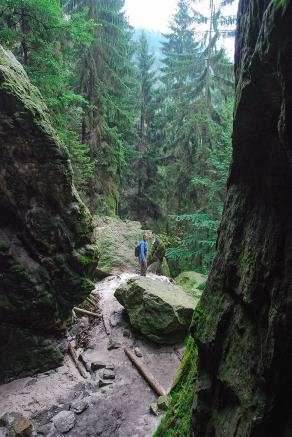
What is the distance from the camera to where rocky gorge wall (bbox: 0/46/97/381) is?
28.9ft

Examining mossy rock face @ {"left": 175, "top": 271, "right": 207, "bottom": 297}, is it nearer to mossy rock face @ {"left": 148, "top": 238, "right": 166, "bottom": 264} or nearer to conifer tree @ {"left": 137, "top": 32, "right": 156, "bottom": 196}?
mossy rock face @ {"left": 148, "top": 238, "right": 166, "bottom": 264}

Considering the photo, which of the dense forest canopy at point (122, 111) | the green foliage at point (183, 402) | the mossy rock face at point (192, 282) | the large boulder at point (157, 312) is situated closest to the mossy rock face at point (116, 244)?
the dense forest canopy at point (122, 111)

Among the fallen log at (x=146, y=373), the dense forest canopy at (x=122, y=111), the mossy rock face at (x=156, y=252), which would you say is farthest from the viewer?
the mossy rock face at (x=156, y=252)

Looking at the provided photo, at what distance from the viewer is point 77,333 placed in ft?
36.7

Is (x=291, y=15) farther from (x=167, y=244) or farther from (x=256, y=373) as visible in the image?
(x=167, y=244)

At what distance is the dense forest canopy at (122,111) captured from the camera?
11.7m

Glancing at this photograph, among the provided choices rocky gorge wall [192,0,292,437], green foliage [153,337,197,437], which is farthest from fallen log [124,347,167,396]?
rocky gorge wall [192,0,292,437]

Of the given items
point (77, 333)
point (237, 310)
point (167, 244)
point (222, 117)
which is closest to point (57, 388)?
point (77, 333)

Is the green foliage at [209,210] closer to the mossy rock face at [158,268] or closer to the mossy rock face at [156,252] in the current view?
the mossy rock face at [156,252]

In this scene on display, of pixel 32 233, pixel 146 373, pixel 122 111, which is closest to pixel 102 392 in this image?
pixel 146 373

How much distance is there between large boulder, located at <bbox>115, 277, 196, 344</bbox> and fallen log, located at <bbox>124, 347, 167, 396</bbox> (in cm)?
89

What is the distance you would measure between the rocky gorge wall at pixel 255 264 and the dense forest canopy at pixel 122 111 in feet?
30.9

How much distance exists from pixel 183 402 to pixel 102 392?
415 cm

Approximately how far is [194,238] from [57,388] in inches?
381
